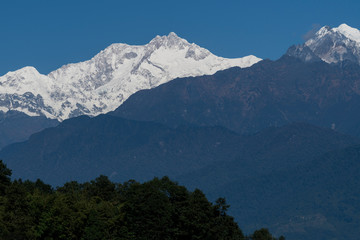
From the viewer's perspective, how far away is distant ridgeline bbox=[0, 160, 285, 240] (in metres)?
151

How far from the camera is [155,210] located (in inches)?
6245

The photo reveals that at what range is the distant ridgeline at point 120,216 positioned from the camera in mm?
150875

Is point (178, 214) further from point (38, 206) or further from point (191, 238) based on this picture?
point (38, 206)

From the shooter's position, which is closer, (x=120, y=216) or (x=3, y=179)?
(x=120, y=216)

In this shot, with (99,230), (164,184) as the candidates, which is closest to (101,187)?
(164,184)

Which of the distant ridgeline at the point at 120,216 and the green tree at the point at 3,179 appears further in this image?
the green tree at the point at 3,179

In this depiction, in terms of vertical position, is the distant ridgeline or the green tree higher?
the green tree

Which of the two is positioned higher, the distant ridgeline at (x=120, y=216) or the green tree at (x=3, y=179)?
the green tree at (x=3, y=179)

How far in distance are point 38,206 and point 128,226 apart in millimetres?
16539

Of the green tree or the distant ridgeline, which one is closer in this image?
the distant ridgeline

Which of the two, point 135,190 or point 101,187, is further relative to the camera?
point 101,187

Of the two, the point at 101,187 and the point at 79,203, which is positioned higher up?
the point at 101,187

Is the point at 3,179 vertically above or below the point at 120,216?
above

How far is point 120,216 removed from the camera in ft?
520
